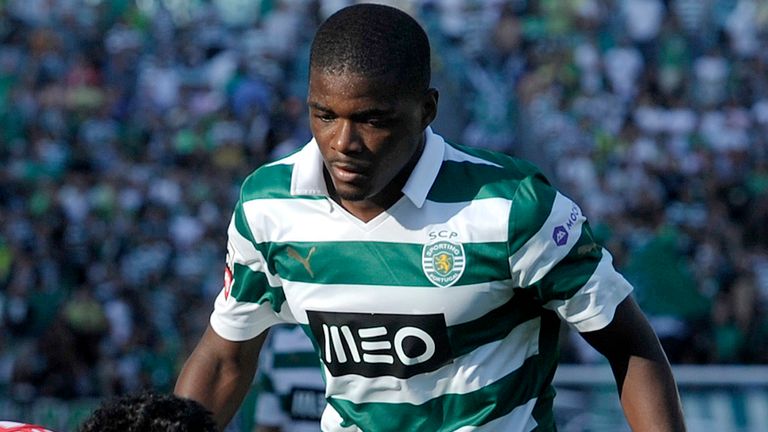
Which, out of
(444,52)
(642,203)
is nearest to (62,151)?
(444,52)

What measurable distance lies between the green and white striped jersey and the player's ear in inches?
5.1

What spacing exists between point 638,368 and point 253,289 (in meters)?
1.08

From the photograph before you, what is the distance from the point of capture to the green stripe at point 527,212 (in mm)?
3480

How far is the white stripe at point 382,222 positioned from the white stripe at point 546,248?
7cm

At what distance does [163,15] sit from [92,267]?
4.13 metres

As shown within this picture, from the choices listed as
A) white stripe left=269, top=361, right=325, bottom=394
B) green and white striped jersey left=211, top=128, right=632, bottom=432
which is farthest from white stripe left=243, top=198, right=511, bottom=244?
white stripe left=269, top=361, right=325, bottom=394

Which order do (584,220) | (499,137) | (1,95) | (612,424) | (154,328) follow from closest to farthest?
(584,220) < (612,424) < (154,328) < (499,137) < (1,95)

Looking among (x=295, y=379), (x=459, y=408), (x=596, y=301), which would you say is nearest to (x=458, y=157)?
(x=596, y=301)

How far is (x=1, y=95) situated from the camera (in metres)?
14.9

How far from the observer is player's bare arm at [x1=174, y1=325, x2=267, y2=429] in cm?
396

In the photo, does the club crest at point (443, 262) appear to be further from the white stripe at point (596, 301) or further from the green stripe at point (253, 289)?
the green stripe at point (253, 289)

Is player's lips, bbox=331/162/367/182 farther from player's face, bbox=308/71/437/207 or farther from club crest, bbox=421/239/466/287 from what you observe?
club crest, bbox=421/239/466/287

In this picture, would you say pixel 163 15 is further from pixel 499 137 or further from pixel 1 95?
pixel 499 137

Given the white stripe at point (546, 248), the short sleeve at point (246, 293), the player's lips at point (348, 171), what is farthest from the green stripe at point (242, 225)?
the white stripe at point (546, 248)
